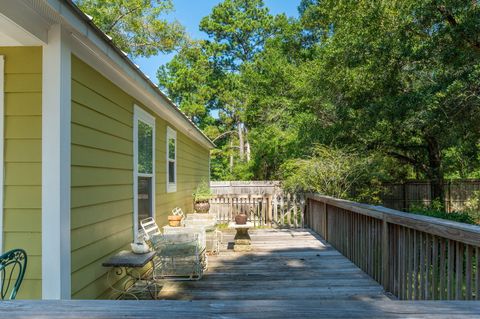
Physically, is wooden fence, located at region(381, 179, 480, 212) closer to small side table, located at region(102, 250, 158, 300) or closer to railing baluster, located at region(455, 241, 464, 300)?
small side table, located at region(102, 250, 158, 300)

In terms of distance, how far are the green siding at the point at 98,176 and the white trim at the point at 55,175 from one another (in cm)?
20

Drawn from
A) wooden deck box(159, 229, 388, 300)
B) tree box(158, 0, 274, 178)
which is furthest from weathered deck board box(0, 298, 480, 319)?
tree box(158, 0, 274, 178)

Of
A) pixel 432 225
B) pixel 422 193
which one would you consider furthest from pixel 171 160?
Result: pixel 422 193

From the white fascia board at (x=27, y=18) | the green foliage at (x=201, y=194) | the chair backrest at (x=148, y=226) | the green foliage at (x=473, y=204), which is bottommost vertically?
the green foliage at (x=473, y=204)

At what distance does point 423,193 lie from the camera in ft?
42.1

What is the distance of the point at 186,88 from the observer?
74.5 feet

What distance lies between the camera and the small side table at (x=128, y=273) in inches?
134

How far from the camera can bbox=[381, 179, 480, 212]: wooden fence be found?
12.8 meters

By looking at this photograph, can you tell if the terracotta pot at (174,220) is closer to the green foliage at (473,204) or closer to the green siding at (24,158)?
the green siding at (24,158)

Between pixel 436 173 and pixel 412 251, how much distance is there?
422 inches

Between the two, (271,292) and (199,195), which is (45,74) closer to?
(271,292)

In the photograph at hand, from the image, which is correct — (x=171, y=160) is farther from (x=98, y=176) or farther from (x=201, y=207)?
(x=98, y=176)

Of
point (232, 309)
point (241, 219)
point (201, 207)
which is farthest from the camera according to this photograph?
point (201, 207)

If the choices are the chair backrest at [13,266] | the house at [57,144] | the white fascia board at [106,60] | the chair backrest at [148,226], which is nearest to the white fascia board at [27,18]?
the house at [57,144]
